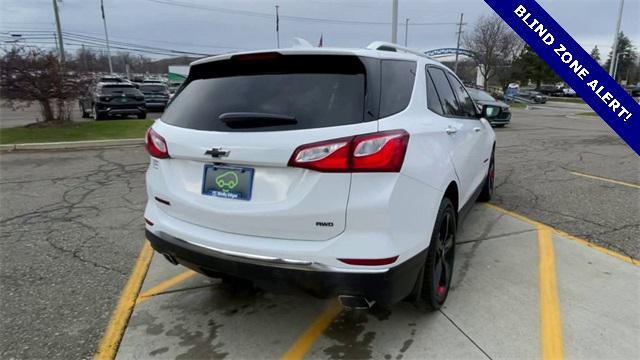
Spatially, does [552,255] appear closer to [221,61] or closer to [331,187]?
[331,187]

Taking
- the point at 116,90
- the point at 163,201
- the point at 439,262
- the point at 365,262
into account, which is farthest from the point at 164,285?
the point at 116,90

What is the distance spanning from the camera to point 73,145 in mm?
9750

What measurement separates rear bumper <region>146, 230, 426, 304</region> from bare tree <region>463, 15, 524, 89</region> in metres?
42.2

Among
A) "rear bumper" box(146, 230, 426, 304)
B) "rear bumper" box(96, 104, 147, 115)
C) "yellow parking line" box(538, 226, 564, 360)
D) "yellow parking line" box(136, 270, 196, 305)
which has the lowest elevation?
"yellow parking line" box(136, 270, 196, 305)

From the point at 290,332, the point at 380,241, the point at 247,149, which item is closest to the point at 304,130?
the point at 247,149

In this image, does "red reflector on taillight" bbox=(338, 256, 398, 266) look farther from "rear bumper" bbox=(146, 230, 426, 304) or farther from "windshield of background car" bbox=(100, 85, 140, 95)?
"windshield of background car" bbox=(100, 85, 140, 95)

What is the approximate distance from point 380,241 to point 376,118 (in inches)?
25.5

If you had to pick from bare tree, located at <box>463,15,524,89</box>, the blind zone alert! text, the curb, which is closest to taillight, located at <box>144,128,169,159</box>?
the blind zone alert! text

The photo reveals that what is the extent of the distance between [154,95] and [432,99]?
21018 millimetres

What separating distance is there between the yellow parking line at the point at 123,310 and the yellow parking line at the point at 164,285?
0.06 meters

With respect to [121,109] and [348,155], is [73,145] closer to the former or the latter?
[121,109]

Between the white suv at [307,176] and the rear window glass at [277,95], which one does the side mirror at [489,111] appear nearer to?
the white suv at [307,176]

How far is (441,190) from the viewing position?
9.06 ft

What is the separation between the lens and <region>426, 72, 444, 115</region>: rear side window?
300 cm
